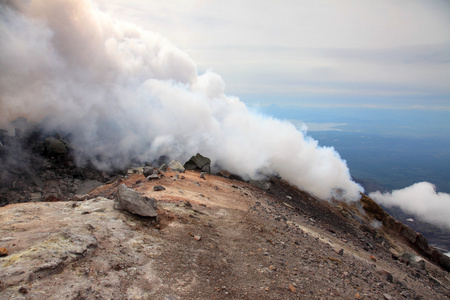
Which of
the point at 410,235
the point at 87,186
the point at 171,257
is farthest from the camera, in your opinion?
the point at 410,235

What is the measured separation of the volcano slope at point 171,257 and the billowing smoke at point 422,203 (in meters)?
141

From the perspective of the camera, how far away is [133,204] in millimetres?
8836

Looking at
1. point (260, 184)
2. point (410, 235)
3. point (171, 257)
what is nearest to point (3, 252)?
point (171, 257)

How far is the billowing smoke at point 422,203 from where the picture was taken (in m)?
124

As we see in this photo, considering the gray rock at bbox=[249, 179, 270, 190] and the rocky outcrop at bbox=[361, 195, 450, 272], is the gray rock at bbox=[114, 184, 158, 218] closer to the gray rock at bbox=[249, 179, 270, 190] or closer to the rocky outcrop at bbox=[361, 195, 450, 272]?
the gray rock at bbox=[249, 179, 270, 190]

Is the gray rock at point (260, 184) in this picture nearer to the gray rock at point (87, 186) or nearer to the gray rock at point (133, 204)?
the gray rock at point (87, 186)

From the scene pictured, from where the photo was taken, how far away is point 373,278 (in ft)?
33.8

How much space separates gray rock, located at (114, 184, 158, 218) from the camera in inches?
347

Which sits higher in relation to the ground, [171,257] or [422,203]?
[422,203]

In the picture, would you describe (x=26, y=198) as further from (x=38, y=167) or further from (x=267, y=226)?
(x=267, y=226)

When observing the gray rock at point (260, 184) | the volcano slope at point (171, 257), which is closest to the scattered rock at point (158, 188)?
the volcano slope at point (171, 257)

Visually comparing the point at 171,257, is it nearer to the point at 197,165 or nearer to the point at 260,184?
the point at 197,165

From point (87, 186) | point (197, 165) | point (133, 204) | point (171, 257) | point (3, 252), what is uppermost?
point (197, 165)

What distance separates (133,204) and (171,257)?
8.40 feet
